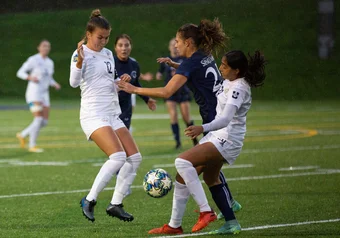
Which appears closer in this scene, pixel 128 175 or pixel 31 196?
pixel 128 175

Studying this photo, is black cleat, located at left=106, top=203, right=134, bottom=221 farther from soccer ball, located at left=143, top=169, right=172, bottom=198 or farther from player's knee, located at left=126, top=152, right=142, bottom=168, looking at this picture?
player's knee, located at left=126, top=152, right=142, bottom=168

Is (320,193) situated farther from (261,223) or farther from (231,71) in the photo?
(231,71)

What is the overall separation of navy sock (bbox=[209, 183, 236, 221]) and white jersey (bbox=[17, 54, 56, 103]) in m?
10.2

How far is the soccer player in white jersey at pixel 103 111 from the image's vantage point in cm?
832

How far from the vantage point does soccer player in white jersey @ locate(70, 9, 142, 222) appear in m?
8.32

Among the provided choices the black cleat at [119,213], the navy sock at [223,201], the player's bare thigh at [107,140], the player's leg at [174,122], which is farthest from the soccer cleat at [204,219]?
the player's leg at [174,122]

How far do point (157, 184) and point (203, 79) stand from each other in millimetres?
1317

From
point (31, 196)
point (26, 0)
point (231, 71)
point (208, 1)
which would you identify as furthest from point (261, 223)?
point (208, 1)

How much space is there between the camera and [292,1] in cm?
5122

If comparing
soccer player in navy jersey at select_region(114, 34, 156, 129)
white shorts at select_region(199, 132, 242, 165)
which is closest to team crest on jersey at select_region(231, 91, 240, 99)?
white shorts at select_region(199, 132, 242, 165)

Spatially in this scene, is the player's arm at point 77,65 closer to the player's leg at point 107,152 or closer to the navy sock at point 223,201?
the player's leg at point 107,152

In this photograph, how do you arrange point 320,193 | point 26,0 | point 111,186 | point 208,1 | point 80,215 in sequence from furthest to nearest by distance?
point 208,1
point 26,0
point 111,186
point 320,193
point 80,215

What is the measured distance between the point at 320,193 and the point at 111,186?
3231 millimetres

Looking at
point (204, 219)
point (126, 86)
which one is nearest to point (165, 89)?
point (126, 86)
